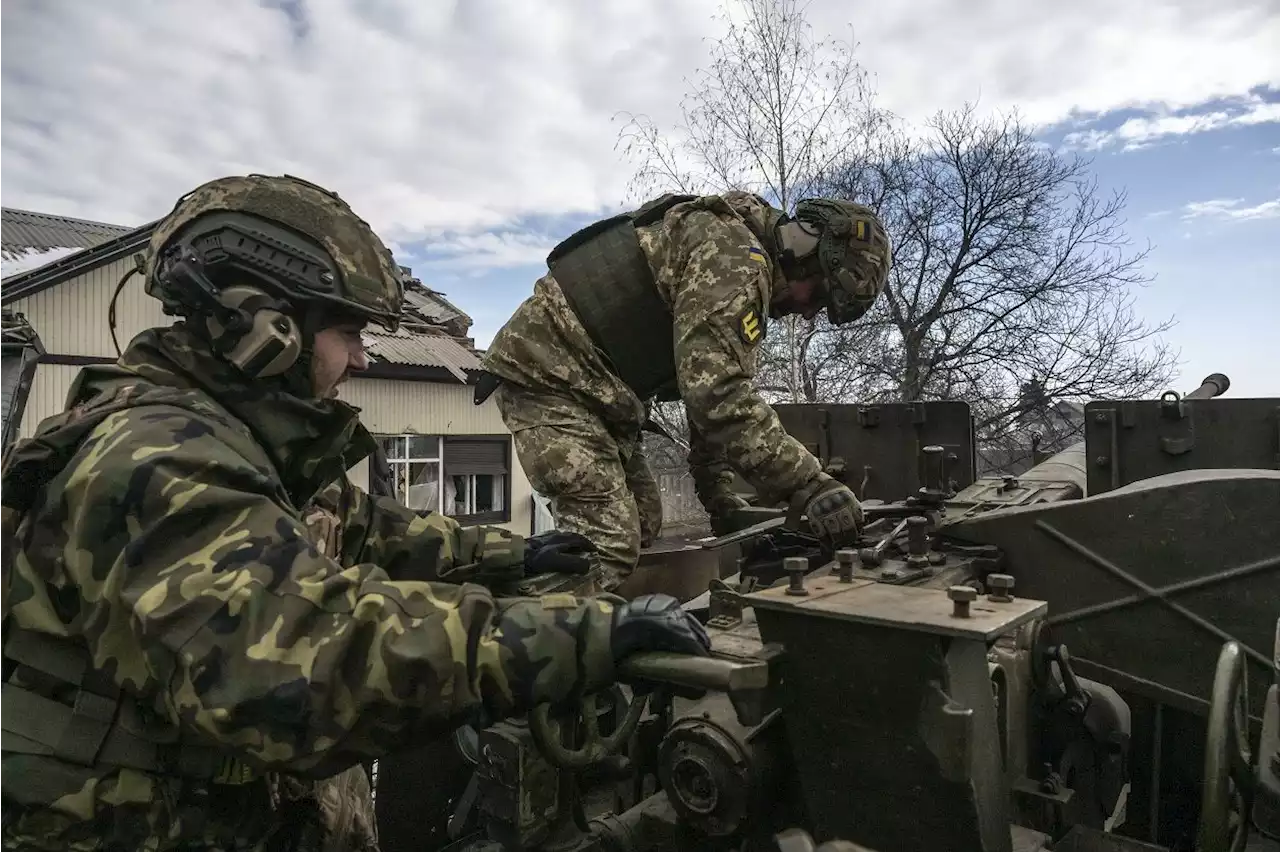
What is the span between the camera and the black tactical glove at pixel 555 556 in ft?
8.61

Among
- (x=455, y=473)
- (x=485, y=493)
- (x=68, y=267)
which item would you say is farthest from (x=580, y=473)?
(x=485, y=493)

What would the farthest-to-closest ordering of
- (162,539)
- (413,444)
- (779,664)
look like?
(413,444) < (779,664) < (162,539)

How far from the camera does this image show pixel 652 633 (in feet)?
5.31

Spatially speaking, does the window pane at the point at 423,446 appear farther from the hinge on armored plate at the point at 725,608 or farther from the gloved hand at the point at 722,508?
the hinge on armored plate at the point at 725,608

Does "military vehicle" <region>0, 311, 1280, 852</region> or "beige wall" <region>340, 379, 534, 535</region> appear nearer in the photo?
"military vehicle" <region>0, 311, 1280, 852</region>

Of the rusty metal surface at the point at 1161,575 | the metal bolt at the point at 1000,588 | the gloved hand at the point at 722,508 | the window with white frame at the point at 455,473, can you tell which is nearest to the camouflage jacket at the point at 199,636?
the metal bolt at the point at 1000,588

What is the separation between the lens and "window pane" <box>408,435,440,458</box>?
556 inches

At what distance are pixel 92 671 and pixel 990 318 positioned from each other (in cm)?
1437

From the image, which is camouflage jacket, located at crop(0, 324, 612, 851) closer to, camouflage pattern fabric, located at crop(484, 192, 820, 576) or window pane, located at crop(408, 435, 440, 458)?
camouflage pattern fabric, located at crop(484, 192, 820, 576)

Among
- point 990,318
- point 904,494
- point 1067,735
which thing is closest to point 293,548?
point 1067,735

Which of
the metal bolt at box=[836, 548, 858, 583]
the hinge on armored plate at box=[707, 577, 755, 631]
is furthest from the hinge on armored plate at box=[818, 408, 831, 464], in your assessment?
the metal bolt at box=[836, 548, 858, 583]

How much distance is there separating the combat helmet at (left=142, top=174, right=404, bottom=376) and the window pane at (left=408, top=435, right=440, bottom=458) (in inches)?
484

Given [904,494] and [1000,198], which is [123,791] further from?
[1000,198]

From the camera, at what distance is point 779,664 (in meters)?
2.01
